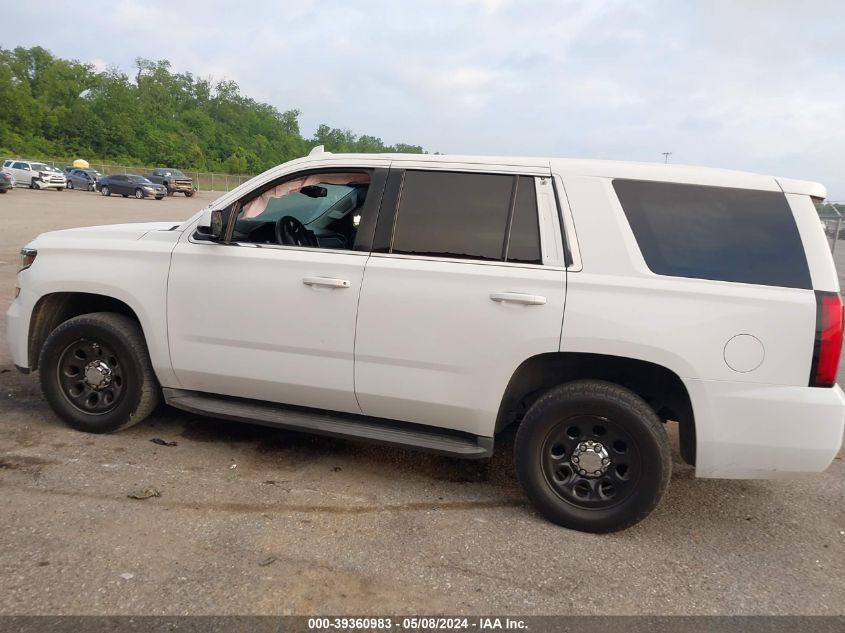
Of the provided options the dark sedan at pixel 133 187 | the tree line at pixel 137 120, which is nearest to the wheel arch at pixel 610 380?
the dark sedan at pixel 133 187

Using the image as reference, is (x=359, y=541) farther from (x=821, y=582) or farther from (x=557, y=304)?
(x=821, y=582)

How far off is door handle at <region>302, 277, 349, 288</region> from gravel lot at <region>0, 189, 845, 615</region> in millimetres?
1156

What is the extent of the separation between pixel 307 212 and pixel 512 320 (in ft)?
5.79

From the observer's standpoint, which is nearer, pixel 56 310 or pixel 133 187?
pixel 56 310

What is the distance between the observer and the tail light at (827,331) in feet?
9.72

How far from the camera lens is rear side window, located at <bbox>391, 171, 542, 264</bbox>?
341 centimetres

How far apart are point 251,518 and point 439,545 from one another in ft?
3.19

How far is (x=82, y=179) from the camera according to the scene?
43.9 metres

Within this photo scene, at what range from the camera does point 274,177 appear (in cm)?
391

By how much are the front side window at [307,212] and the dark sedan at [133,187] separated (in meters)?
40.0

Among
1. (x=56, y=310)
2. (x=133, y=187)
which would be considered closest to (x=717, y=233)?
(x=56, y=310)

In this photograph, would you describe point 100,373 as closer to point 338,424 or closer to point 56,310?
point 56,310

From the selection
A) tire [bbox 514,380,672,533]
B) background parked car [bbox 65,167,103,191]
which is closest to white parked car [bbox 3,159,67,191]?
background parked car [bbox 65,167,103,191]

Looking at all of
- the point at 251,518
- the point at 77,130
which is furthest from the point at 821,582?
the point at 77,130
